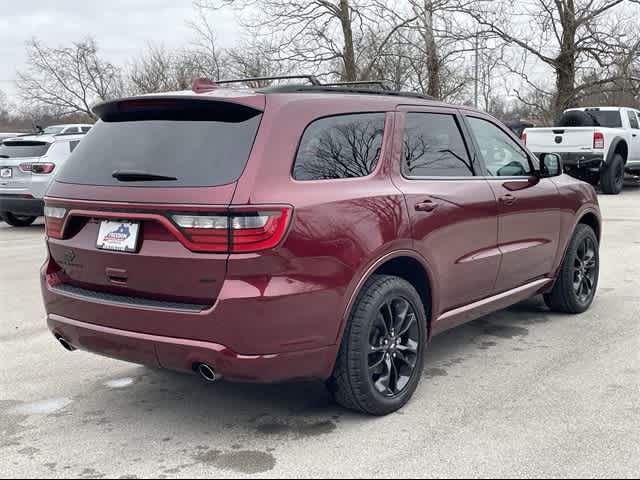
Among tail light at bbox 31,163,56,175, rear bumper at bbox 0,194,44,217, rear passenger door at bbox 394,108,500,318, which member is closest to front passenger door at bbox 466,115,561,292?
rear passenger door at bbox 394,108,500,318

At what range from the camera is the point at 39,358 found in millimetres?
4773

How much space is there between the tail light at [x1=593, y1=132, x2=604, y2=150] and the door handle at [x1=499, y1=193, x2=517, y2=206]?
11.4m

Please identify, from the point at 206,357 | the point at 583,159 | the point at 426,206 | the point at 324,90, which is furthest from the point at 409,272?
the point at 583,159

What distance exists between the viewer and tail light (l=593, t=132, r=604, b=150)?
1502cm

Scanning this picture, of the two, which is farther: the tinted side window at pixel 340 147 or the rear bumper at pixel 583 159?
the rear bumper at pixel 583 159

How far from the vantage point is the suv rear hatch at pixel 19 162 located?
1155cm

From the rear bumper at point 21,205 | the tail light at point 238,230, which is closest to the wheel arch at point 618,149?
the rear bumper at point 21,205

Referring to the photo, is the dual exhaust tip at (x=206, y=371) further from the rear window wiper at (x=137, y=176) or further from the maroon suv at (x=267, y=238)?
the rear window wiper at (x=137, y=176)

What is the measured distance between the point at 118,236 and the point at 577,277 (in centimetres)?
389

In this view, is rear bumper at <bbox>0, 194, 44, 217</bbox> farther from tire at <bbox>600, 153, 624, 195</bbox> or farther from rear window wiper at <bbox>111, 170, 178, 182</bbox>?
tire at <bbox>600, 153, 624, 195</bbox>

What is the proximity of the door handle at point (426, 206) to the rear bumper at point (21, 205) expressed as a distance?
898 cm

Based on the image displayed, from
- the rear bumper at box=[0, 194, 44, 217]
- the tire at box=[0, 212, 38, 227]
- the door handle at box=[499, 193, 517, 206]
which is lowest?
the tire at box=[0, 212, 38, 227]

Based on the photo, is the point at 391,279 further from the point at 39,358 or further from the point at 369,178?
the point at 39,358

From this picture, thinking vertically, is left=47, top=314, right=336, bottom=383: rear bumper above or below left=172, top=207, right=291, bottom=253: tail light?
below
